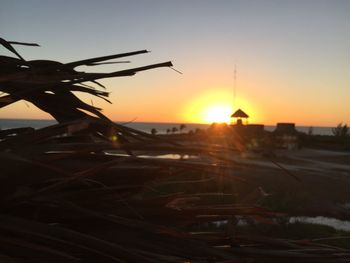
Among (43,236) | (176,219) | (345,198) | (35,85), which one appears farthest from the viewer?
(345,198)

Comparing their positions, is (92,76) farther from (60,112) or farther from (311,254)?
(311,254)

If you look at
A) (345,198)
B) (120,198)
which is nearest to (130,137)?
(120,198)

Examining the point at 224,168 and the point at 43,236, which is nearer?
the point at 43,236

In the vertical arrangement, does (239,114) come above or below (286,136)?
above

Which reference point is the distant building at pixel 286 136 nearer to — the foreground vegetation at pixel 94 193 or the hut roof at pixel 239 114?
the hut roof at pixel 239 114

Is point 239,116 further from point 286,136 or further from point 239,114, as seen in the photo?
point 286,136

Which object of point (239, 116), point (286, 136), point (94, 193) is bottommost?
point (94, 193)

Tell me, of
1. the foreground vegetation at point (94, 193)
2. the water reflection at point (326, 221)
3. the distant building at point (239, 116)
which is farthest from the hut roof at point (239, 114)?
the foreground vegetation at point (94, 193)

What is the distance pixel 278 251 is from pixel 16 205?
785 mm

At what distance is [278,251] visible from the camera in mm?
1480

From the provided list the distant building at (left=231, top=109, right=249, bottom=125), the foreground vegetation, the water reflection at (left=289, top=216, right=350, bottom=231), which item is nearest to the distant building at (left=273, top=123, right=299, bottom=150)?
the distant building at (left=231, top=109, right=249, bottom=125)

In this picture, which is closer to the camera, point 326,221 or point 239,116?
point 326,221

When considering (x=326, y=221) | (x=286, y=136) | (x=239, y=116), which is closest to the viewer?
(x=326, y=221)

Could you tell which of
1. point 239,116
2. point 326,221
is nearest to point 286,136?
point 239,116
